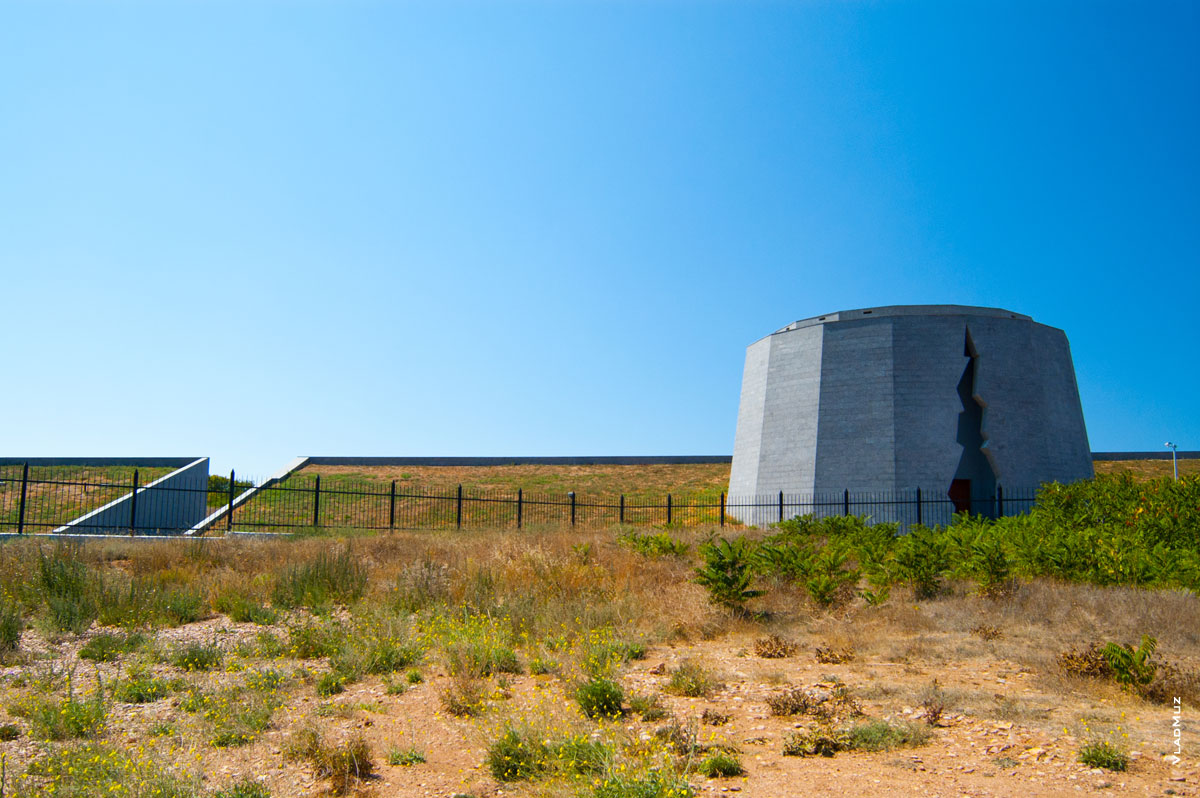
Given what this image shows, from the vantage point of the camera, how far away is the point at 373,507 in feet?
103

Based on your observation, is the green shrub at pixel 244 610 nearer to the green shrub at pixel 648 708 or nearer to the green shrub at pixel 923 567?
the green shrub at pixel 648 708

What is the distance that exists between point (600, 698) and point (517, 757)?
3.81 feet

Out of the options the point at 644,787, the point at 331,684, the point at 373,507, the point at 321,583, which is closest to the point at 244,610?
the point at 321,583

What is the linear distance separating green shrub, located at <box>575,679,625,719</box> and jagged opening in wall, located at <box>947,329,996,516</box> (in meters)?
21.8

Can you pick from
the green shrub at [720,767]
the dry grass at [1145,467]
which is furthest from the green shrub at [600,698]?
the dry grass at [1145,467]

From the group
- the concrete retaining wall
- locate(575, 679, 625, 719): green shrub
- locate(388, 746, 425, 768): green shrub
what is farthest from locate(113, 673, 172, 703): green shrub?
the concrete retaining wall

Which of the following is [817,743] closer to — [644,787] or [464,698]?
[644,787]

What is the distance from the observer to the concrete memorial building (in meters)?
23.6

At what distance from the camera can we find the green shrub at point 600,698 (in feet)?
19.5

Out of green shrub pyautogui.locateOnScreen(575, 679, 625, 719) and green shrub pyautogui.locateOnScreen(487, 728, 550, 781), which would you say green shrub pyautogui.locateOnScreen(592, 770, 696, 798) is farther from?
green shrub pyautogui.locateOnScreen(575, 679, 625, 719)

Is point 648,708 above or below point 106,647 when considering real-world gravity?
above

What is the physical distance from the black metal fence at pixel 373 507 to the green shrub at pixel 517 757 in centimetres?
1577

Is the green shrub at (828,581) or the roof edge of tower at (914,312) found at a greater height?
the roof edge of tower at (914,312)

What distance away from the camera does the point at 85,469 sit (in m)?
36.3
